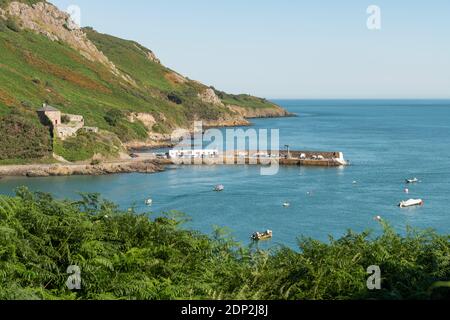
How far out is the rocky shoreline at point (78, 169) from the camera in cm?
8269

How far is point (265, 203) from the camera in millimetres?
64625

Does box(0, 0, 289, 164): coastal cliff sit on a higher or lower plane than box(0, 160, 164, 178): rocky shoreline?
higher

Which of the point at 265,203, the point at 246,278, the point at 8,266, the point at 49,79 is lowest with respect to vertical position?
the point at 265,203

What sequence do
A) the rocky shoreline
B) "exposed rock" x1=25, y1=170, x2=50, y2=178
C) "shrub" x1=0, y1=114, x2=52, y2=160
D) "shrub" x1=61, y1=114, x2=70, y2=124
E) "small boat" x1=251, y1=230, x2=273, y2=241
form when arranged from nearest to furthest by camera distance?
1. "small boat" x1=251, y1=230, x2=273, y2=241
2. "exposed rock" x1=25, y1=170, x2=50, y2=178
3. the rocky shoreline
4. "shrub" x1=0, y1=114, x2=52, y2=160
5. "shrub" x1=61, y1=114, x2=70, y2=124

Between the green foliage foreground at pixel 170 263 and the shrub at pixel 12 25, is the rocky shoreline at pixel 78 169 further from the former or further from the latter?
the shrub at pixel 12 25

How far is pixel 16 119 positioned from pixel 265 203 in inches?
1788

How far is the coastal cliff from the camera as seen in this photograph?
98.6m

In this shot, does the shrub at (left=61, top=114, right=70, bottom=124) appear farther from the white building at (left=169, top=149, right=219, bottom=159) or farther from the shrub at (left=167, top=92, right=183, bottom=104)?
the shrub at (left=167, top=92, right=183, bottom=104)

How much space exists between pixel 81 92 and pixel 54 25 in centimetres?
3940

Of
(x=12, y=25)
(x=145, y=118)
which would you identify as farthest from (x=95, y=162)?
(x=12, y=25)

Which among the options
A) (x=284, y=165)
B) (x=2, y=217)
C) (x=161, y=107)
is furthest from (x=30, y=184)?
(x=161, y=107)

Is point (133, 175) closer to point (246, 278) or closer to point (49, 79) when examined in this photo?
point (49, 79)

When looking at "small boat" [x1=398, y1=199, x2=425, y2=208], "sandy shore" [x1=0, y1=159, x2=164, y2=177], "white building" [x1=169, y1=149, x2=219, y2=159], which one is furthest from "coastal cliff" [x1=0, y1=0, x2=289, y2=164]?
"small boat" [x1=398, y1=199, x2=425, y2=208]

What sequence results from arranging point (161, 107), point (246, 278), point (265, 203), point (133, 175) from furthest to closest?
point (161, 107)
point (133, 175)
point (265, 203)
point (246, 278)
